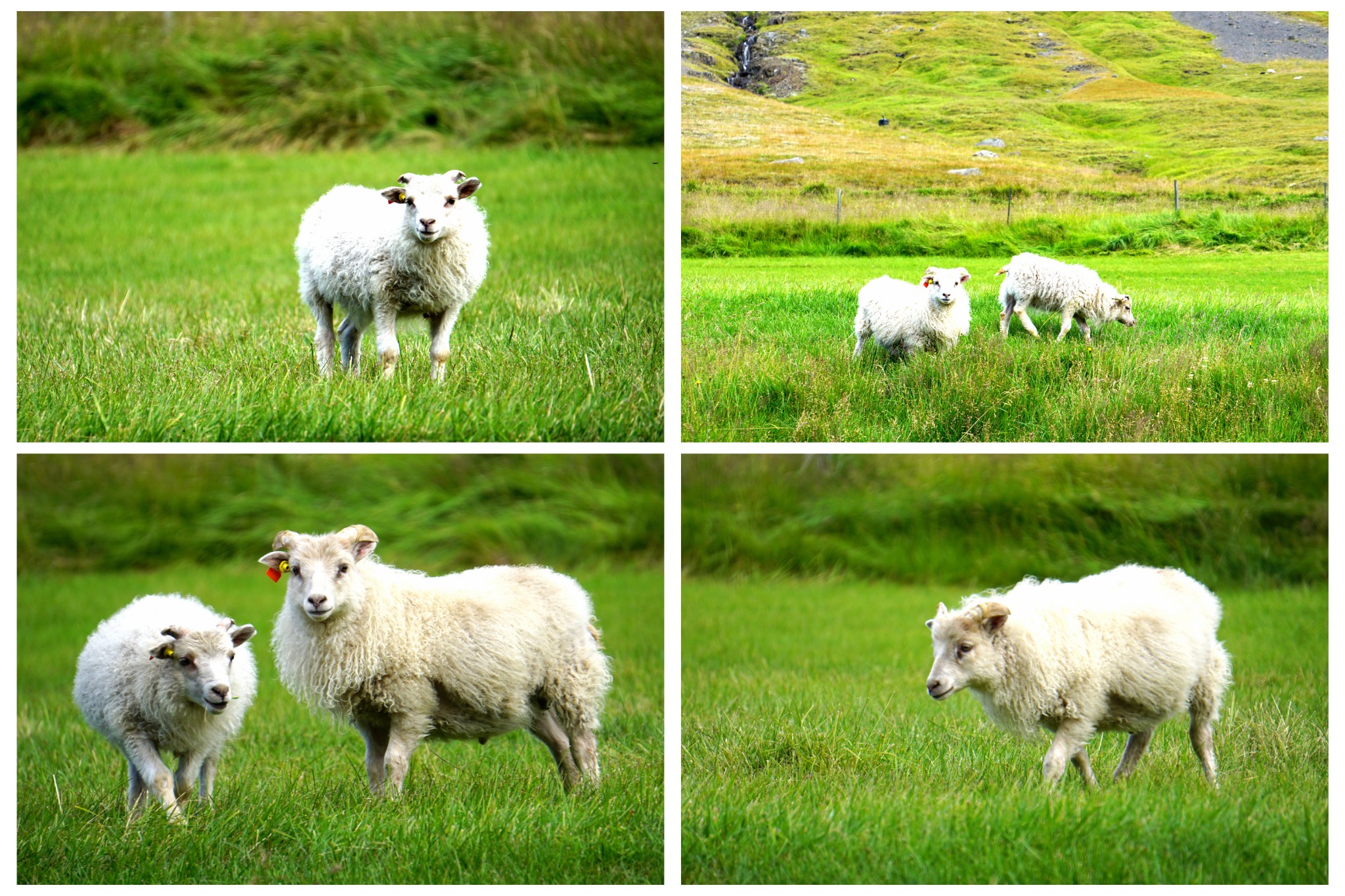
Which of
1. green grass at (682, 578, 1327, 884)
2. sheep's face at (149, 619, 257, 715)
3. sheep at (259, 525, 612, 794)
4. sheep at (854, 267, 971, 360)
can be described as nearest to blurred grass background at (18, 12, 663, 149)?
sheep at (854, 267, 971, 360)

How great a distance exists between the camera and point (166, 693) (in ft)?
19.2

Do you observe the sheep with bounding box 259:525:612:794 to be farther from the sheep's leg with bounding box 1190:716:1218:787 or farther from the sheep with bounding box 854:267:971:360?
the sheep's leg with bounding box 1190:716:1218:787

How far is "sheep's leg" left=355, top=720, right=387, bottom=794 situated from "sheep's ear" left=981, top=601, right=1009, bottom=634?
3.00 meters

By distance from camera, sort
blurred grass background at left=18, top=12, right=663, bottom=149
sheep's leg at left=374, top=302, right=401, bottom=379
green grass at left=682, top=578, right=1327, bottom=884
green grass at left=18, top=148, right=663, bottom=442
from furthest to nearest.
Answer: blurred grass background at left=18, top=12, right=663, bottom=149
sheep's leg at left=374, top=302, right=401, bottom=379
green grass at left=18, top=148, right=663, bottom=442
green grass at left=682, top=578, right=1327, bottom=884

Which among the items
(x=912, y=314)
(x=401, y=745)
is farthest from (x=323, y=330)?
(x=912, y=314)

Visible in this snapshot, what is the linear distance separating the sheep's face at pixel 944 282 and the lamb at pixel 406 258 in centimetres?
292

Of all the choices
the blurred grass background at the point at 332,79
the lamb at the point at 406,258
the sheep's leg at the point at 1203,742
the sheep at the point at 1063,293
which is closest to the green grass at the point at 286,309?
the lamb at the point at 406,258

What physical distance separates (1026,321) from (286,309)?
5.74m

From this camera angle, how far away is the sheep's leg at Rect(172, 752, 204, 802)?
235 inches

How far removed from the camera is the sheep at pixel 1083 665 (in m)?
5.70

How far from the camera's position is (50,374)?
22.9 ft

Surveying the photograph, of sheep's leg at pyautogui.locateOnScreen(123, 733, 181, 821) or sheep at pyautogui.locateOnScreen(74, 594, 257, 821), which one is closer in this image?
sheep's leg at pyautogui.locateOnScreen(123, 733, 181, 821)

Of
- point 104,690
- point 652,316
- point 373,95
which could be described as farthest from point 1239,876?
point 373,95

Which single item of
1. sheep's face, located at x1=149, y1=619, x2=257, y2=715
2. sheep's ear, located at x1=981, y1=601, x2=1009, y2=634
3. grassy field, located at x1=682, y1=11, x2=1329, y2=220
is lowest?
sheep's face, located at x1=149, y1=619, x2=257, y2=715
